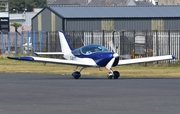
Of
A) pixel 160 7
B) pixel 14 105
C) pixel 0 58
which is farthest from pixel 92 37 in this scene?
pixel 14 105

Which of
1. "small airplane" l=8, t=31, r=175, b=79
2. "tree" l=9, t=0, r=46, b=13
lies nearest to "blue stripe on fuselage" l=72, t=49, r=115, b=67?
"small airplane" l=8, t=31, r=175, b=79

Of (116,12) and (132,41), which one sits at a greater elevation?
(116,12)

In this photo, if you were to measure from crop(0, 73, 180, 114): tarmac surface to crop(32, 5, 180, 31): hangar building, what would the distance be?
3640 cm

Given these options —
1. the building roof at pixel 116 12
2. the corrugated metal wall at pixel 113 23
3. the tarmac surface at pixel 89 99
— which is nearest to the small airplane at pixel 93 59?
the tarmac surface at pixel 89 99

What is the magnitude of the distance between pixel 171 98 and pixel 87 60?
12.0 m

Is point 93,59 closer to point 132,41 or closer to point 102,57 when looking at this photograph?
point 102,57

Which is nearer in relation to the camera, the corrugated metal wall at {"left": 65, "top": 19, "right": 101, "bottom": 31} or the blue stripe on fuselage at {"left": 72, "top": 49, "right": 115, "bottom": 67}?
the blue stripe on fuselage at {"left": 72, "top": 49, "right": 115, "bottom": 67}

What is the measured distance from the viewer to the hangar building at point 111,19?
62938 millimetres

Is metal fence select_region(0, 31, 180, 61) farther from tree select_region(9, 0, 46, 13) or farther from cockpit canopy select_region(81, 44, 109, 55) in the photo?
tree select_region(9, 0, 46, 13)

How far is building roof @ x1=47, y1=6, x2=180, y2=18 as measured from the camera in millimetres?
63469

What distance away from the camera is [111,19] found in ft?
209

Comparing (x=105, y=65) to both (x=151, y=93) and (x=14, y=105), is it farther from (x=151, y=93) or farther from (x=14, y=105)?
(x=14, y=105)

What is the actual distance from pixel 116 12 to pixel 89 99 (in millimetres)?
45542

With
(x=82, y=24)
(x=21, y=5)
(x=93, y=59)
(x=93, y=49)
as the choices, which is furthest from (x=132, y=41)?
(x=21, y=5)
